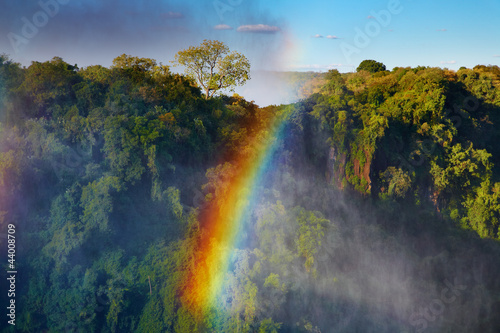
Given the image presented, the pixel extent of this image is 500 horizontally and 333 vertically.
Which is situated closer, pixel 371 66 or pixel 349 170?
pixel 349 170

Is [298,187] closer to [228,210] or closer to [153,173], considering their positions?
[228,210]

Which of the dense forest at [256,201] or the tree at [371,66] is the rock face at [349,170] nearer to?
the dense forest at [256,201]

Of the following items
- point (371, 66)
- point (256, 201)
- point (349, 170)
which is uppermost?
point (371, 66)

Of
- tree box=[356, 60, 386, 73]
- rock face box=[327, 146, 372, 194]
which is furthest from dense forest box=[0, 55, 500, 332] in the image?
tree box=[356, 60, 386, 73]

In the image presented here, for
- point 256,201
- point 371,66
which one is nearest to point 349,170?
point 256,201

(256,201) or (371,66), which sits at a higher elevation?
(371,66)

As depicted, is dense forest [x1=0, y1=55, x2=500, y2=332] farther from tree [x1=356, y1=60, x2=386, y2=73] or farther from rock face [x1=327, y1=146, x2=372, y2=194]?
tree [x1=356, y1=60, x2=386, y2=73]

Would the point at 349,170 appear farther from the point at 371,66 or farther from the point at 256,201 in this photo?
the point at 371,66
